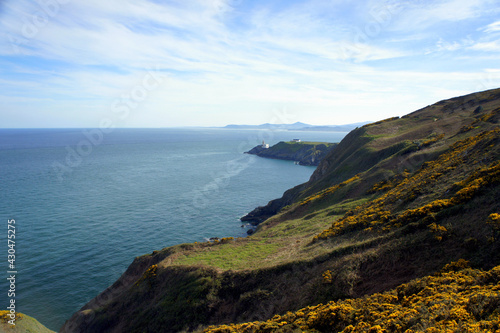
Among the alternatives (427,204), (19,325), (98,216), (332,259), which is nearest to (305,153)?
(98,216)

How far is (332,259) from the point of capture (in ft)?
74.2

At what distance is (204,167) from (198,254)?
113 meters

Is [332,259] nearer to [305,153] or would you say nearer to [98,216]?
[98,216]

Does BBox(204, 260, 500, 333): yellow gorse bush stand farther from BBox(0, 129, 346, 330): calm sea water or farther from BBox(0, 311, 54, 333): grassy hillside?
BBox(0, 129, 346, 330): calm sea water

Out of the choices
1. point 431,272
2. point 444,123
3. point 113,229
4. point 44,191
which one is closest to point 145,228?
point 113,229

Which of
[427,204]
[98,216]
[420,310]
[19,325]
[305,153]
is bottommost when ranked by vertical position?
[19,325]

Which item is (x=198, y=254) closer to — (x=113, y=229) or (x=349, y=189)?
(x=349, y=189)

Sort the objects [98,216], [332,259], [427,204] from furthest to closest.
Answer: [98,216] → [427,204] → [332,259]

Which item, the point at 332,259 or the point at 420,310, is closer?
the point at 420,310

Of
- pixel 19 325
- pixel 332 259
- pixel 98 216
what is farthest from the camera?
pixel 98 216

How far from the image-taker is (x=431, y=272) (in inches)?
658

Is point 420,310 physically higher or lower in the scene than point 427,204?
lower

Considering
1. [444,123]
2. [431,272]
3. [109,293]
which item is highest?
[444,123]

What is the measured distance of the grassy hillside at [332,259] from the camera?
58.3 ft
